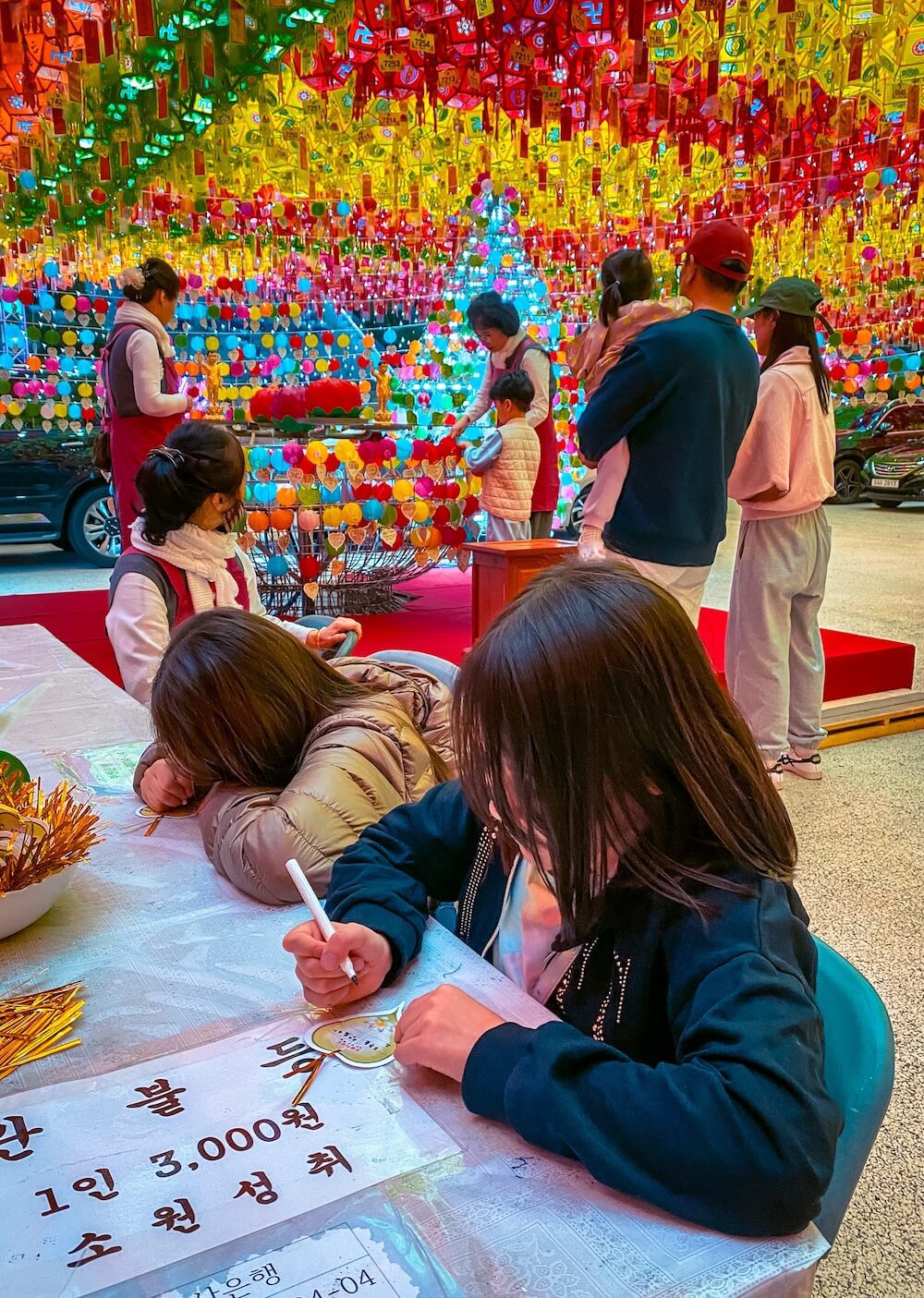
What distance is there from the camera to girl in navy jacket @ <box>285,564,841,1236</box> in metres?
0.60

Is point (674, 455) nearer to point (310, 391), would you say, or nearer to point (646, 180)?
point (310, 391)

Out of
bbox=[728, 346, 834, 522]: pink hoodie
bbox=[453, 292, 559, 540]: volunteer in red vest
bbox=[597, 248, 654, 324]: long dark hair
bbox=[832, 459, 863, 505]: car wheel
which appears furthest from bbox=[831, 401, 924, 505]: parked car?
bbox=[597, 248, 654, 324]: long dark hair

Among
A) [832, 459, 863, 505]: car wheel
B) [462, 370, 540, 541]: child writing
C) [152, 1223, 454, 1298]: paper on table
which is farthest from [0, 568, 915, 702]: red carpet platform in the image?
[832, 459, 863, 505]: car wheel

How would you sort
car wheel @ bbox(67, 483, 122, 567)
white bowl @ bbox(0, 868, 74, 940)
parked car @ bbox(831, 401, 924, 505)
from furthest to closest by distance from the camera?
1. parked car @ bbox(831, 401, 924, 505)
2. car wheel @ bbox(67, 483, 122, 567)
3. white bowl @ bbox(0, 868, 74, 940)

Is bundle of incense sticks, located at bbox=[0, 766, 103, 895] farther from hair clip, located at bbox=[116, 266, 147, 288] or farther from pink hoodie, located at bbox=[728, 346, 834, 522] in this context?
hair clip, located at bbox=[116, 266, 147, 288]

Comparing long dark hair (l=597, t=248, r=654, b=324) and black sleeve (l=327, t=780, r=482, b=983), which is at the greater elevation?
long dark hair (l=597, t=248, r=654, b=324)

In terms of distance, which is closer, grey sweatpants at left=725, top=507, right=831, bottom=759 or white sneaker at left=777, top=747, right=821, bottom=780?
grey sweatpants at left=725, top=507, right=831, bottom=759

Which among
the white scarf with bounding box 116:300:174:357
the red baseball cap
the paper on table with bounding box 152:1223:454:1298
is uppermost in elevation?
the red baseball cap

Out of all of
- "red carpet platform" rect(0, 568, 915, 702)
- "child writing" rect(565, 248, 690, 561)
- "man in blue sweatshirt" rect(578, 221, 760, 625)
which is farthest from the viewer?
"red carpet platform" rect(0, 568, 915, 702)

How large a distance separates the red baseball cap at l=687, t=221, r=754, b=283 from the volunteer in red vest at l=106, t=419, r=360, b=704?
4.33 ft

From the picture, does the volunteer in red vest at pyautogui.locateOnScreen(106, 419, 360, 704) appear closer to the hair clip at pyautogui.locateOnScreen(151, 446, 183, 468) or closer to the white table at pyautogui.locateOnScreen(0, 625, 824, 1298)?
the hair clip at pyautogui.locateOnScreen(151, 446, 183, 468)

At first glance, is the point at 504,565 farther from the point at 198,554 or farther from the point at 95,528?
the point at 95,528

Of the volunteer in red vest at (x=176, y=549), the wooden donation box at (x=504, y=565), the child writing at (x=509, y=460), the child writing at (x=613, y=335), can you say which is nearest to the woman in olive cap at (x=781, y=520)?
the child writing at (x=613, y=335)

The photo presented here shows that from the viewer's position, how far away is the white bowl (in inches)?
36.2
